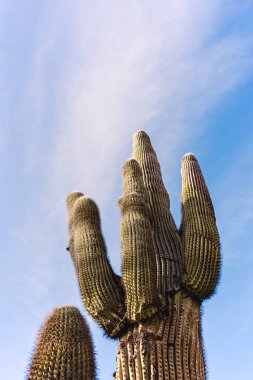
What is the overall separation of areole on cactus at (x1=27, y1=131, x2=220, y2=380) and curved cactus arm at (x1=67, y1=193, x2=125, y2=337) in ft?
0.04

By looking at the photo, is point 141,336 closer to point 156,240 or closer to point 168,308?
point 168,308

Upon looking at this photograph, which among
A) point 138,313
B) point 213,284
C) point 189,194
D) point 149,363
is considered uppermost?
point 189,194

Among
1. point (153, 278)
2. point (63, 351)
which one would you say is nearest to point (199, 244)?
point (153, 278)

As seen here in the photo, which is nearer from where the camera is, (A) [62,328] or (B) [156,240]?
(A) [62,328]


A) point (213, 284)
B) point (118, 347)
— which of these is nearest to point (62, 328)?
point (118, 347)

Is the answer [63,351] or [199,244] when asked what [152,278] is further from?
[63,351]

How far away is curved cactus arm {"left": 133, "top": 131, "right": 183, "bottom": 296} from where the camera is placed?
631 cm

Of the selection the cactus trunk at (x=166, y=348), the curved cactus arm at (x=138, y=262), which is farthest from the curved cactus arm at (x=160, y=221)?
the curved cactus arm at (x=138, y=262)

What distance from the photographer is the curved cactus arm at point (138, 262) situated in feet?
18.9

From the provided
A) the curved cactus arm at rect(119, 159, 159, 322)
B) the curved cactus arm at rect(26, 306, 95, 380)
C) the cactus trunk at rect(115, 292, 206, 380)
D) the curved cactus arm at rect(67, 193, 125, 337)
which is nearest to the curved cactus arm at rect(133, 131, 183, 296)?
the cactus trunk at rect(115, 292, 206, 380)

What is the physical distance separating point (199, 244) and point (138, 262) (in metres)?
0.89

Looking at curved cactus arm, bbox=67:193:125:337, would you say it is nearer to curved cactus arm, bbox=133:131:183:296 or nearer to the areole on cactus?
the areole on cactus

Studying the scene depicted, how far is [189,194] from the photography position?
6.92 meters

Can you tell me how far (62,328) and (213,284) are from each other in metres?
3.78
